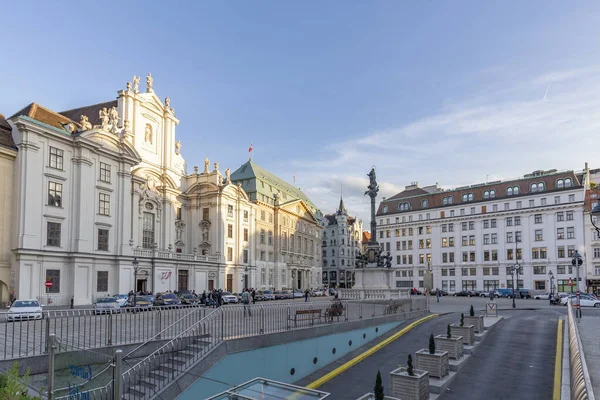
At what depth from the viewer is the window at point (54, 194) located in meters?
37.8

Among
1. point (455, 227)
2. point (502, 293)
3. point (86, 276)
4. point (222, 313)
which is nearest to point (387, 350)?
point (222, 313)

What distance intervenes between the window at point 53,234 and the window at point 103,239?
419cm

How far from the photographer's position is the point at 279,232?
260ft

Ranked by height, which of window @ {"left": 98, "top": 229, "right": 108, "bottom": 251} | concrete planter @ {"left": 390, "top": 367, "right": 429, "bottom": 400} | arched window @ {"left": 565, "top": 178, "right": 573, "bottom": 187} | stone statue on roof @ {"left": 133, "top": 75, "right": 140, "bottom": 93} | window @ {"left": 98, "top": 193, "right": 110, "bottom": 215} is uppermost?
stone statue on roof @ {"left": 133, "top": 75, "right": 140, "bottom": 93}

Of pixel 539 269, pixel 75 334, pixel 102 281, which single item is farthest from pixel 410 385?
pixel 539 269

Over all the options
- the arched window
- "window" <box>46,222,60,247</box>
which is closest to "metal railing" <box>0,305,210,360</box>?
"window" <box>46,222,60,247</box>

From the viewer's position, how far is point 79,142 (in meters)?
39.7

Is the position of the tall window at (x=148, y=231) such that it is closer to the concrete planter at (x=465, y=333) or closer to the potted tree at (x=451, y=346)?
the concrete planter at (x=465, y=333)

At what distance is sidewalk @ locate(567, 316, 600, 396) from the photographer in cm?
1181

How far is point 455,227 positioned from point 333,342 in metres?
73.7

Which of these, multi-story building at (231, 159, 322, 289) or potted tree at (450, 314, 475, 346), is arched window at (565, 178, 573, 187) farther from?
potted tree at (450, 314, 475, 346)

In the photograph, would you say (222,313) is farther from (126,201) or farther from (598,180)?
(598,180)

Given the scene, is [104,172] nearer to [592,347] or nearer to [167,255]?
[167,255]

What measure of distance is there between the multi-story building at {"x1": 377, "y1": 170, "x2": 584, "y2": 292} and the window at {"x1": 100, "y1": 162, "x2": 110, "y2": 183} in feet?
188
